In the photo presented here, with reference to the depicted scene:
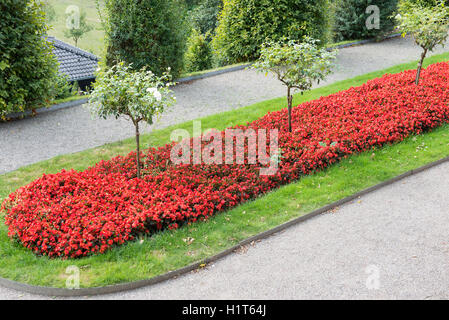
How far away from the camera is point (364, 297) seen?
226 inches

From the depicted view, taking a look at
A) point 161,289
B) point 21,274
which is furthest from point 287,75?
point 21,274

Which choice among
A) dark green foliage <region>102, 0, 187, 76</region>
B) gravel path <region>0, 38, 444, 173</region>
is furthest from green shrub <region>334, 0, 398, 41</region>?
dark green foliage <region>102, 0, 187, 76</region>

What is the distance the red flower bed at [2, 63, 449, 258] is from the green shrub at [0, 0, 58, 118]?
14.3ft

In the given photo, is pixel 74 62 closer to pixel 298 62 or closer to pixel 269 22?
pixel 269 22

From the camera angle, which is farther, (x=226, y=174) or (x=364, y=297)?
(x=226, y=174)

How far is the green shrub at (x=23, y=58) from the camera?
37.9 ft

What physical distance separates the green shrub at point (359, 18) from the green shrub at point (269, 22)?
3.38 m

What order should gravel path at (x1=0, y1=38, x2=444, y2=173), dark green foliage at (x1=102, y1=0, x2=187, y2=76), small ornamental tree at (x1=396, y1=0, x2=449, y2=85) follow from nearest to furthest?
gravel path at (x1=0, y1=38, x2=444, y2=173), small ornamental tree at (x1=396, y1=0, x2=449, y2=85), dark green foliage at (x1=102, y1=0, x2=187, y2=76)

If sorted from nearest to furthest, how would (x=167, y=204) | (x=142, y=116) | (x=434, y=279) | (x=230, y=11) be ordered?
(x=434, y=279), (x=167, y=204), (x=142, y=116), (x=230, y=11)

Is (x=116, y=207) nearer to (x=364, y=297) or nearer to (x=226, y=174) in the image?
(x=226, y=174)

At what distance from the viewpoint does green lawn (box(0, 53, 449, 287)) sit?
633 centimetres

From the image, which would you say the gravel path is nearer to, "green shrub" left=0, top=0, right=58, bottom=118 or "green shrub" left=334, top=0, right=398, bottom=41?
"green shrub" left=0, top=0, right=58, bottom=118

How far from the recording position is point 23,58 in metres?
11.9
